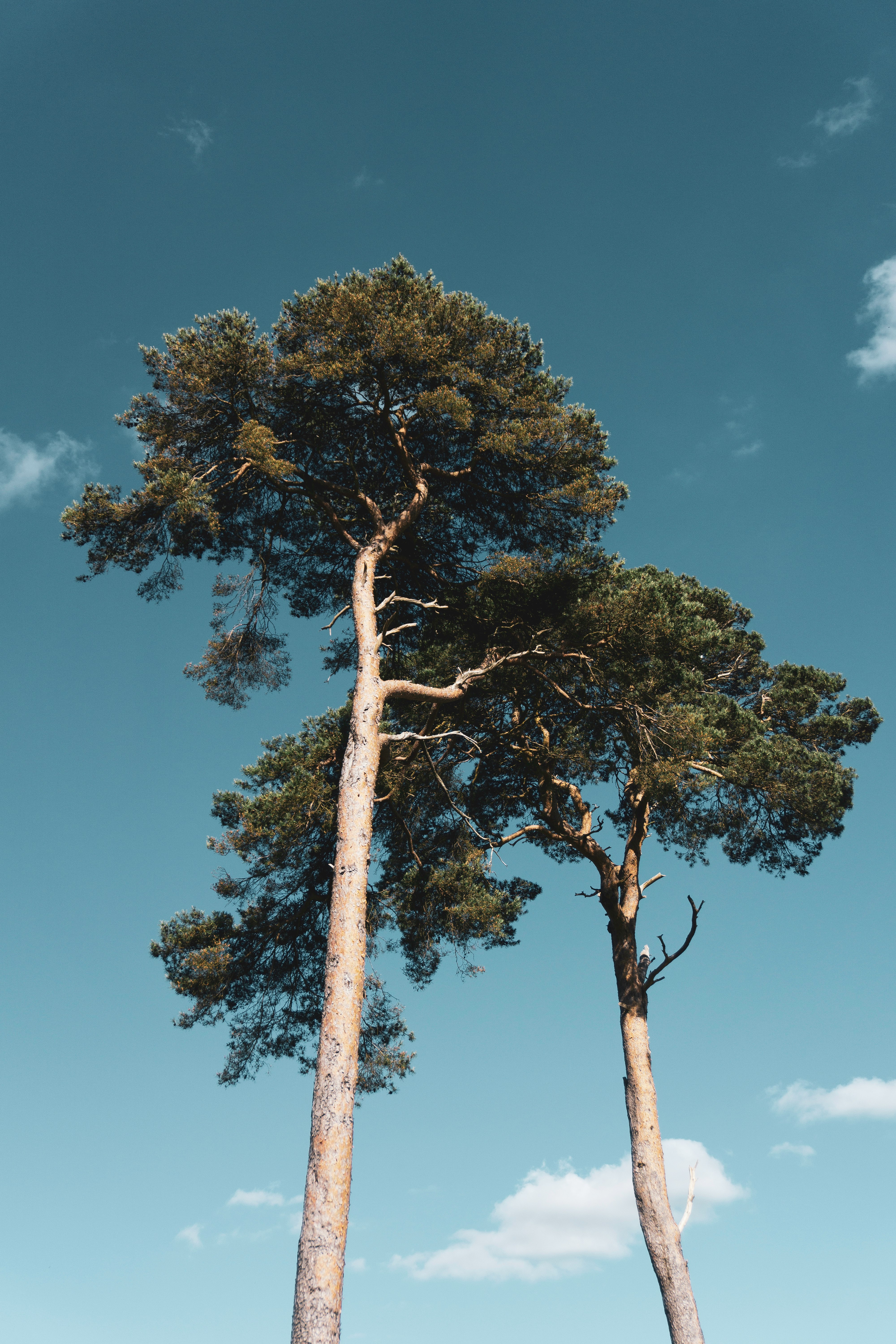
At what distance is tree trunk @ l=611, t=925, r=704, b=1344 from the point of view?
33.3 feet

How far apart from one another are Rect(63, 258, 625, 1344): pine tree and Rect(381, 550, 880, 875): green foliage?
71 centimetres

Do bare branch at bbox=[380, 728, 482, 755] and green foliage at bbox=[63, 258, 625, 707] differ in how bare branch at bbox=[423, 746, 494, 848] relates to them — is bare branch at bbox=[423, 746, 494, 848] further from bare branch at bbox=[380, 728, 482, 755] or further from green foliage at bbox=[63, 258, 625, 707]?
green foliage at bbox=[63, 258, 625, 707]

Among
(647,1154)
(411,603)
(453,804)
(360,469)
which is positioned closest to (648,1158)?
(647,1154)

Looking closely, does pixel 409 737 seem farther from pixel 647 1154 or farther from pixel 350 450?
pixel 647 1154

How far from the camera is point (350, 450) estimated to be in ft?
40.1

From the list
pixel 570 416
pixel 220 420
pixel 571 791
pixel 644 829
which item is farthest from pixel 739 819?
pixel 220 420

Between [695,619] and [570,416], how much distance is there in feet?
10.5

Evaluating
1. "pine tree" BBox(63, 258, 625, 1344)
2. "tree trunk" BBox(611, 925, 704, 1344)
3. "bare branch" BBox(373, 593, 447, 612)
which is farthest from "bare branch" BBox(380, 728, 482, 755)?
"tree trunk" BBox(611, 925, 704, 1344)

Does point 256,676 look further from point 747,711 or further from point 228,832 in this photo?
point 747,711

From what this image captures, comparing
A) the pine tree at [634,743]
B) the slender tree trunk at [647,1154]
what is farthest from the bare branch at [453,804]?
the slender tree trunk at [647,1154]

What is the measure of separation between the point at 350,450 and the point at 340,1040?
778cm

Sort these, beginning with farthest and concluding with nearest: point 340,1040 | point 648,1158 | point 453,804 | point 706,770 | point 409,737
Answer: point 706,770
point 648,1158
point 453,804
point 409,737
point 340,1040

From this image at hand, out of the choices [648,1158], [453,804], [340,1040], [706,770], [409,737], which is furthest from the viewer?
[706,770]

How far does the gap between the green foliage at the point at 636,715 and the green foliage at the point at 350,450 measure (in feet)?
4.46
